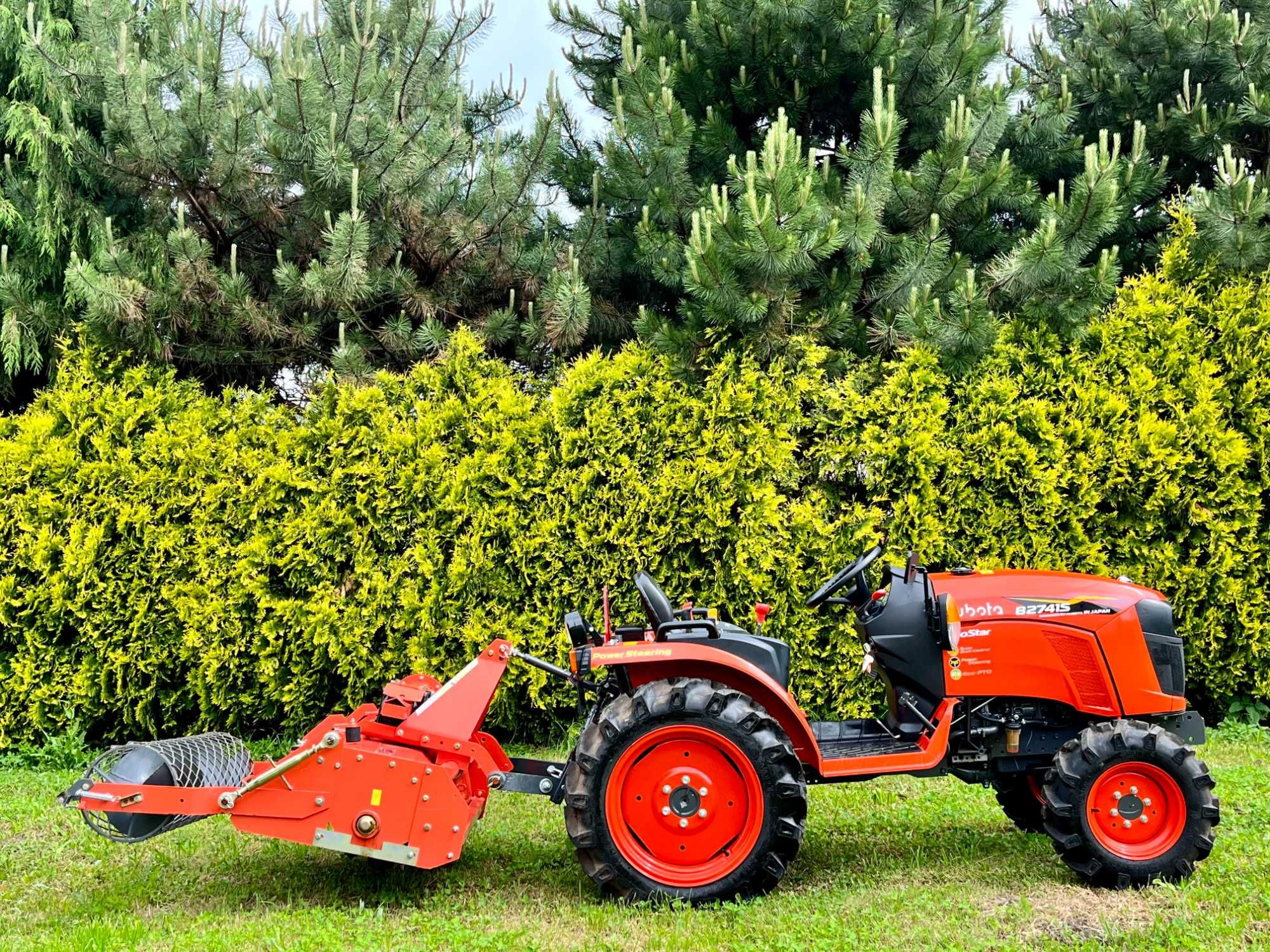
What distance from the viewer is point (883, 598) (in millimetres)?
4293

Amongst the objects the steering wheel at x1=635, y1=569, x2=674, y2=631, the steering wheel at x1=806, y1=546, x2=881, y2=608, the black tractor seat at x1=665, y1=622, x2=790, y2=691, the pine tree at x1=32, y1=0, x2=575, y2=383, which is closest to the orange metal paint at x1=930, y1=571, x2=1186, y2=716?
the steering wheel at x1=806, y1=546, x2=881, y2=608

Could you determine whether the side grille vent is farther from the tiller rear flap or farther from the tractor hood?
the tiller rear flap

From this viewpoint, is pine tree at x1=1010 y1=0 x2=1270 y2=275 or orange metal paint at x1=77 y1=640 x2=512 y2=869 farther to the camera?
pine tree at x1=1010 y1=0 x2=1270 y2=275

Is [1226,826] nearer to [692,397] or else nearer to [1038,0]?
[692,397]

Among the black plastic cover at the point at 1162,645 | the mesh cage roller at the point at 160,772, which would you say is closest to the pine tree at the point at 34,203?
the mesh cage roller at the point at 160,772

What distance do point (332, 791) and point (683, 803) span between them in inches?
52.0

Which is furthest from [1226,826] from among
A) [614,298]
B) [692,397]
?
[614,298]

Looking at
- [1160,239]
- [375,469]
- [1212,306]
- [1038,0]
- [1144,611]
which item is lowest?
[1144,611]

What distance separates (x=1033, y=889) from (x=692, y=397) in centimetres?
349

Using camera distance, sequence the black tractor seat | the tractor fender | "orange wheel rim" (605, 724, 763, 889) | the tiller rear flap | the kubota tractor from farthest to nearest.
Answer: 1. the black tractor seat
2. the tractor fender
3. "orange wheel rim" (605, 724, 763, 889)
4. the kubota tractor
5. the tiller rear flap

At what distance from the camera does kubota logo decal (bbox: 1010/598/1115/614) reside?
4.06m

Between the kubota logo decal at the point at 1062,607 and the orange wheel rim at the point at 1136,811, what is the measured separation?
0.62 metres

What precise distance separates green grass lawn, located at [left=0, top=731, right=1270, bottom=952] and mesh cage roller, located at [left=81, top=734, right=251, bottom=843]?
1.14 feet

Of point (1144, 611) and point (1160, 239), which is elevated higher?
point (1160, 239)
